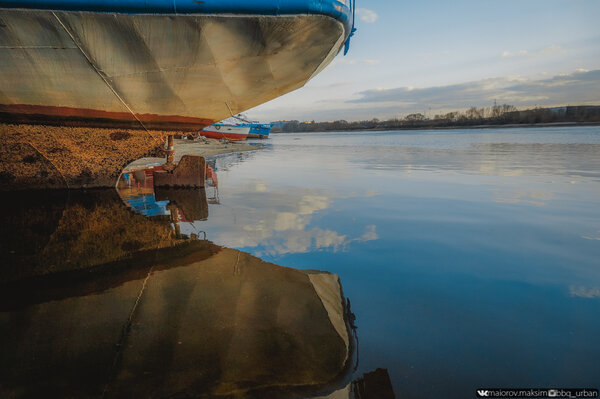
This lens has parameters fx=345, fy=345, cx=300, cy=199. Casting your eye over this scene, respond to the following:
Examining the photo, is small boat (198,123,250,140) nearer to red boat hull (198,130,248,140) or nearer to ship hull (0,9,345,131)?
red boat hull (198,130,248,140)

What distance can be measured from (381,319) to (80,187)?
6081mm

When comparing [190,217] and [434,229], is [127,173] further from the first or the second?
[434,229]

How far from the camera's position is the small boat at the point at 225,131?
30.3m

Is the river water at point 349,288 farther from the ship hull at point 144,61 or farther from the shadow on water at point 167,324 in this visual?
the ship hull at point 144,61

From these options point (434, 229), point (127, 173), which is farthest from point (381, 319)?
point (127, 173)

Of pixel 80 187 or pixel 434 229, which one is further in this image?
pixel 80 187

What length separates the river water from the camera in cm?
152

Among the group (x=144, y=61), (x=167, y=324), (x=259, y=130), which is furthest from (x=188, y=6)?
(x=259, y=130)

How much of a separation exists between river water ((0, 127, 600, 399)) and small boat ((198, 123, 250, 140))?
85.8 ft

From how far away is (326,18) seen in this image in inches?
147

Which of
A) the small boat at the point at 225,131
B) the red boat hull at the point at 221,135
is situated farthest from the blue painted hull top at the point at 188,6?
the red boat hull at the point at 221,135

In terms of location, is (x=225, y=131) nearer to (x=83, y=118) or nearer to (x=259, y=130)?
(x=259, y=130)

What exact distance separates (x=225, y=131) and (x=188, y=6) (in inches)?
1126

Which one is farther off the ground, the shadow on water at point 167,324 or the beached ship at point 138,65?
the beached ship at point 138,65
